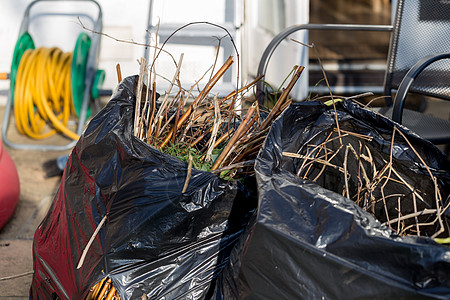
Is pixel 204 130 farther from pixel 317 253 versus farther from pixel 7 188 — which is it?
pixel 7 188

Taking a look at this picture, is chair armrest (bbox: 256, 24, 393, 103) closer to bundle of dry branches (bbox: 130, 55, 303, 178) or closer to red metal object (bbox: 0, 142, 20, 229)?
bundle of dry branches (bbox: 130, 55, 303, 178)

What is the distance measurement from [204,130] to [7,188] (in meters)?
1.03

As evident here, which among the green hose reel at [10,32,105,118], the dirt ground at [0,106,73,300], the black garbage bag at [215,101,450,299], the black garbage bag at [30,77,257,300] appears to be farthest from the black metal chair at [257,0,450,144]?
the green hose reel at [10,32,105,118]

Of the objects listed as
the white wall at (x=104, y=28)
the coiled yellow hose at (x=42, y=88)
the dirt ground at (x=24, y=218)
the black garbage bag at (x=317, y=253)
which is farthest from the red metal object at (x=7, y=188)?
the white wall at (x=104, y=28)

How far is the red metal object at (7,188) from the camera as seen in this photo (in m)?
1.96

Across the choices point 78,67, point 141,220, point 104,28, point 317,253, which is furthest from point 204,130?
point 104,28

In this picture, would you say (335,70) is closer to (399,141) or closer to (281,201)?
(399,141)

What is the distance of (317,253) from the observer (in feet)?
2.91

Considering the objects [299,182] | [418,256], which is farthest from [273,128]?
[418,256]

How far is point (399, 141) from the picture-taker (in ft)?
3.93

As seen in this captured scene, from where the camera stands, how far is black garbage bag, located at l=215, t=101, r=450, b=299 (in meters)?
0.83

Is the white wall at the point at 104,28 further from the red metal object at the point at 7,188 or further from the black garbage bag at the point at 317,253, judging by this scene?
the black garbage bag at the point at 317,253

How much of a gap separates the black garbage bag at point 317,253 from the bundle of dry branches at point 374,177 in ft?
0.66

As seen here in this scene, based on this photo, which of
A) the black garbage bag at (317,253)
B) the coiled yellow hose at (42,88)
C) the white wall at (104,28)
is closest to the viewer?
the black garbage bag at (317,253)
